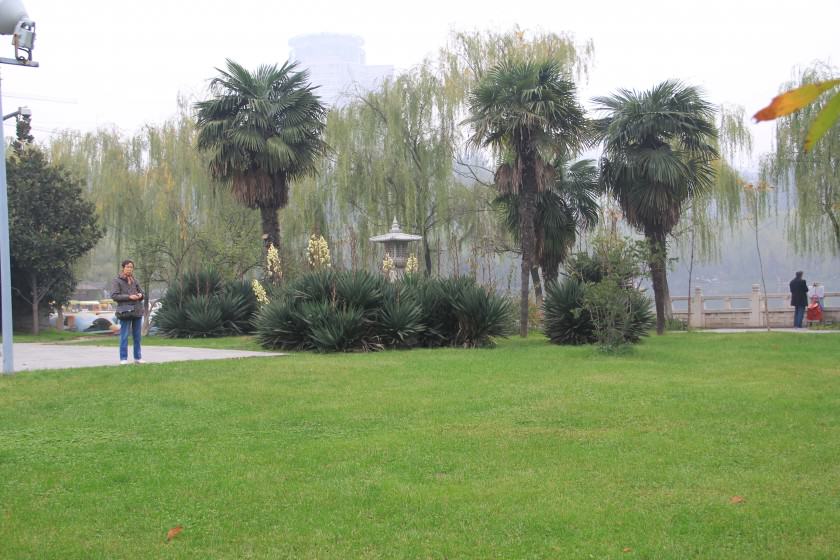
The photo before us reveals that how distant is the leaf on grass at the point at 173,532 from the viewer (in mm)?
4809

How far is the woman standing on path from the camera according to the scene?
13258 millimetres

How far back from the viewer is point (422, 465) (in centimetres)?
646

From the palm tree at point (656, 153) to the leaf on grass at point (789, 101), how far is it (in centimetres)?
1930

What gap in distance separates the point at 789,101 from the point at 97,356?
15591 millimetres

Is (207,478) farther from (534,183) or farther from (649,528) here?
(534,183)

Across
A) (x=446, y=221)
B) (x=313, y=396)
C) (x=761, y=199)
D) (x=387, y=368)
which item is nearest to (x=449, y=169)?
(x=446, y=221)

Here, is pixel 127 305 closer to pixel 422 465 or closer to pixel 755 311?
pixel 422 465

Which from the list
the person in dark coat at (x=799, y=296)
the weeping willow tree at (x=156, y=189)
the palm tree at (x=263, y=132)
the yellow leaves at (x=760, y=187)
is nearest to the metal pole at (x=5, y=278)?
the palm tree at (x=263, y=132)

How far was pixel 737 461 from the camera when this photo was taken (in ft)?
21.2

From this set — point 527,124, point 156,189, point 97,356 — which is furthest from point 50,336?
point 527,124

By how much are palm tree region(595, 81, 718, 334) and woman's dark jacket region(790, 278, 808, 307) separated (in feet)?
17.2

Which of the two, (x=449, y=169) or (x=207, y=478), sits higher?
(x=449, y=169)

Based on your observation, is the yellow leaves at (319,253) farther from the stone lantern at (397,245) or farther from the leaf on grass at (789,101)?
the leaf on grass at (789,101)

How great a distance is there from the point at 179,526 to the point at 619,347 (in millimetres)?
11310
